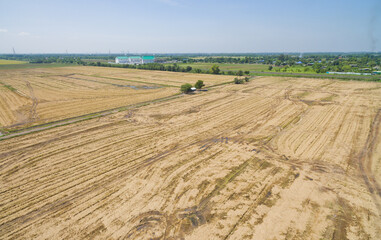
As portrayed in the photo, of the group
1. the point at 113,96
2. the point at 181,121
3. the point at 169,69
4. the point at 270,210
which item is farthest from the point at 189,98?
the point at 169,69

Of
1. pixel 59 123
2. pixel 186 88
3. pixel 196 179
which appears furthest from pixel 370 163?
pixel 59 123

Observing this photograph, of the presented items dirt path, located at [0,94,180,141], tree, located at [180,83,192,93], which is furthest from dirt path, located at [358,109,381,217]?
tree, located at [180,83,192,93]

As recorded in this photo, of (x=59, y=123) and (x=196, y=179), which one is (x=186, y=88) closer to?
(x=59, y=123)

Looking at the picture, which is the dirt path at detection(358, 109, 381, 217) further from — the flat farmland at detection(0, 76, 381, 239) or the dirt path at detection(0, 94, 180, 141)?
the dirt path at detection(0, 94, 180, 141)

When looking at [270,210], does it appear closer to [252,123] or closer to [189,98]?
[252,123]

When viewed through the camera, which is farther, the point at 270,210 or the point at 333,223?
the point at 270,210

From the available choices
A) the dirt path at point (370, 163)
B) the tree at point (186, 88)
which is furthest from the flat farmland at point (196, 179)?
the tree at point (186, 88)

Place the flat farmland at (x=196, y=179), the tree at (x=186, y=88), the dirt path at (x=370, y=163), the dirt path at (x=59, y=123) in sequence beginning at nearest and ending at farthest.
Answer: the flat farmland at (x=196, y=179), the dirt path at (x=370, y=163), the dirt path at (x=59, y=123), the tree at (x=186, y=88)

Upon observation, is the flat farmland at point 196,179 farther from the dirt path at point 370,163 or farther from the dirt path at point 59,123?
the dirt path at point 59,123
